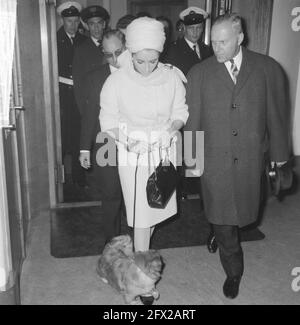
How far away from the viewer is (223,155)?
90.5 inches

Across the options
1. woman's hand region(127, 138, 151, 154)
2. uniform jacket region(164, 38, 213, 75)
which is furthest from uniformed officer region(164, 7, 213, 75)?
woman's hand region(127, 138, 151, 154)

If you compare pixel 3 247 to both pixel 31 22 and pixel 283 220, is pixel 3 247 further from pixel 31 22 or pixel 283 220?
pixel 283 220

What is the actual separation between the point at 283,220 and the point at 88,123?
186 centimetres

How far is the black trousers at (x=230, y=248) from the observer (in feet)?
7.85

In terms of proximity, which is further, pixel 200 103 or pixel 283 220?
pixel 283 220

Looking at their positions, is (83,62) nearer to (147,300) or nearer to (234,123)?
(234,123)

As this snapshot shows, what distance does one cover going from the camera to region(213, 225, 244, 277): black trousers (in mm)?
2393

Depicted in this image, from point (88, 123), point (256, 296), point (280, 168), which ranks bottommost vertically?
point (256, 296)

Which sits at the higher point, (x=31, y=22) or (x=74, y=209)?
(x=31, y=22)

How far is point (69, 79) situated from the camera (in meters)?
4.23

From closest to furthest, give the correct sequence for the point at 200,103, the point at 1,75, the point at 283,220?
the point at 1,75, the point at 200,103, the point at 283,220

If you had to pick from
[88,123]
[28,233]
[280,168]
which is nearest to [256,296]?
[280,168]
